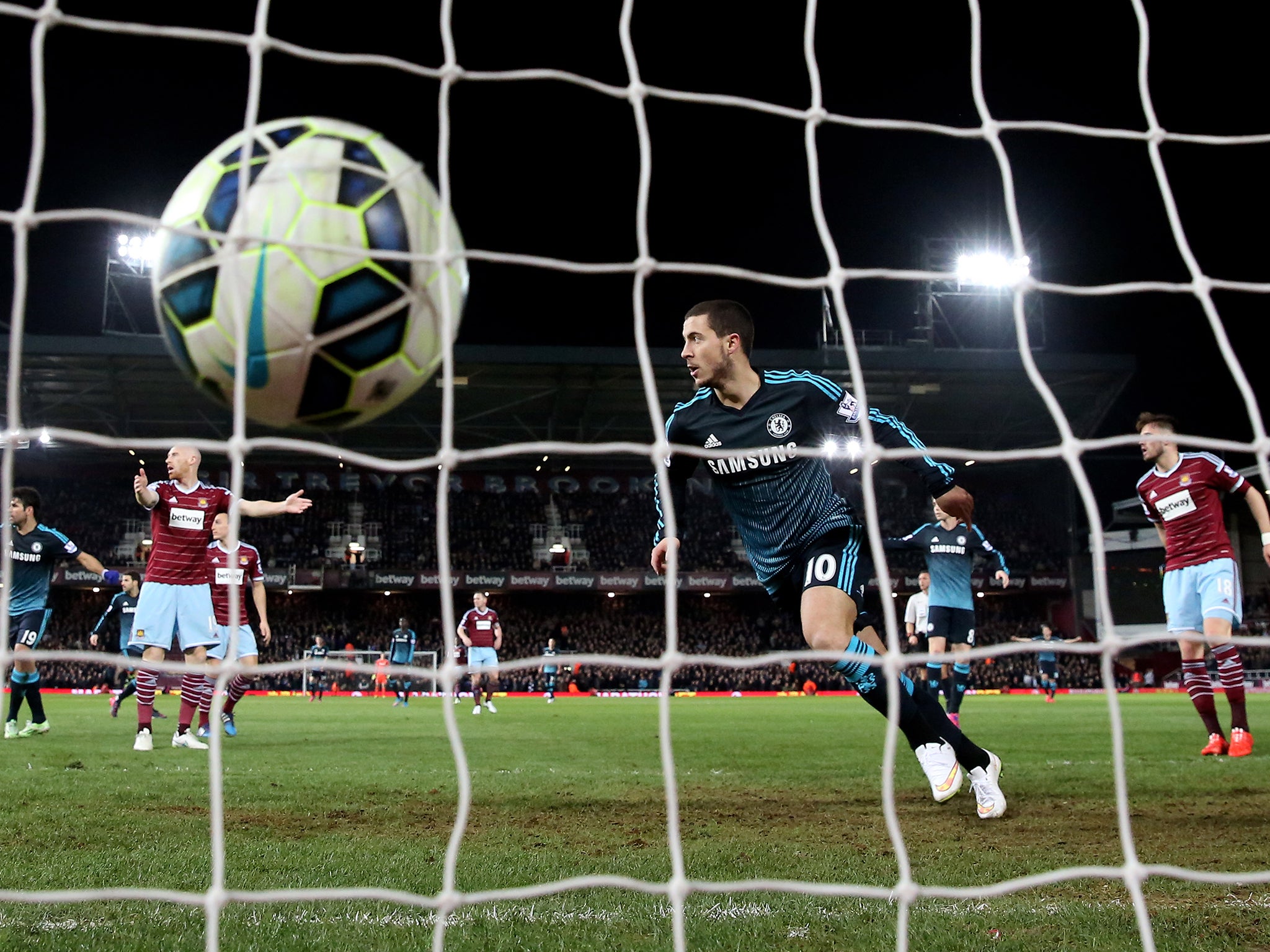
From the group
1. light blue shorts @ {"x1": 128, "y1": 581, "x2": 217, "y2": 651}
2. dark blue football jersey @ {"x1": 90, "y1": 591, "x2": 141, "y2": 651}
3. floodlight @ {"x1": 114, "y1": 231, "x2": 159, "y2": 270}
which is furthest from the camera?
floodlight @ {"x1": 114, "y1": 231, "x2": 159, "y2": 270}

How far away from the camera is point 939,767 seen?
14.3ft

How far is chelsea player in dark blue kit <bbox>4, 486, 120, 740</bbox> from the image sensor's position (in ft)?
25.8

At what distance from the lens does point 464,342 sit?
31297 mm

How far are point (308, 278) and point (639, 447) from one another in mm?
916

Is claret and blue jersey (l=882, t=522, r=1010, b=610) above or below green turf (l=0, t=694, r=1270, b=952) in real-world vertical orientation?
above

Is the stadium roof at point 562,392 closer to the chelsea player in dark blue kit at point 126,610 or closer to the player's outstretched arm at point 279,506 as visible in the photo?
the chelsea player in dark blue kit at point 126,610

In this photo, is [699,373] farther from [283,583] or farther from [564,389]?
[283,583]

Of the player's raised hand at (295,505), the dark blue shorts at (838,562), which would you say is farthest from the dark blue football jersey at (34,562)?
the dark blue shorts at (838,562)

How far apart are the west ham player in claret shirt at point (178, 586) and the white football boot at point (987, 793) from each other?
4.94 m

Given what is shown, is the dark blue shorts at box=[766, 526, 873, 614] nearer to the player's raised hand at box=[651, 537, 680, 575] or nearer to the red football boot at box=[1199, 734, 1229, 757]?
the player's raised hand at box=[651, 537, 680, 575]

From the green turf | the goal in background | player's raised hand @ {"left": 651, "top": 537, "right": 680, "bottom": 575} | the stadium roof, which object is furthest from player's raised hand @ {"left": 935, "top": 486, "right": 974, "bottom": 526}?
the stadium roof

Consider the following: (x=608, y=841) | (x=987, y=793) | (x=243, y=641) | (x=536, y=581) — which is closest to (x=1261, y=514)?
(x=987, y=793)

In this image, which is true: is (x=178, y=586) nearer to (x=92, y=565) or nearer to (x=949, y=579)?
(x=92, y=565)

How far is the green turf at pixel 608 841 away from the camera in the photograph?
8.64 ft
